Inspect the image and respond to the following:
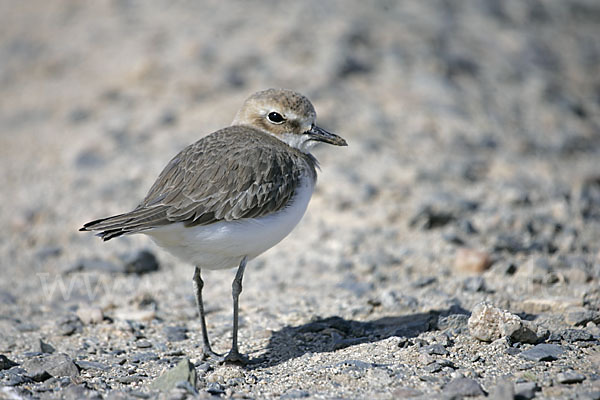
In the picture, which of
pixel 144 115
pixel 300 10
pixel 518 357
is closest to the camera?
pixel 518 357

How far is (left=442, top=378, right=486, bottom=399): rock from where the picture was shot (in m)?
4.26

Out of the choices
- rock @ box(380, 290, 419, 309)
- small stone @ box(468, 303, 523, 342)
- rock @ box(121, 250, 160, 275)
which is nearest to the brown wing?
rock @ box(380, 290, 419, 309)

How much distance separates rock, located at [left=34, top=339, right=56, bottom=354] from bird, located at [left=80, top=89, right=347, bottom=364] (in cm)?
115

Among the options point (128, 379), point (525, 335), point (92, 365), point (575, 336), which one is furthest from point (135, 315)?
point (575, 336)

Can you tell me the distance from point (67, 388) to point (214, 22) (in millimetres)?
8341

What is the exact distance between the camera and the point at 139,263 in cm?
745

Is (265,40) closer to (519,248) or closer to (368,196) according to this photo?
(368,196)

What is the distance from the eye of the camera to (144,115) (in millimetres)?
10203

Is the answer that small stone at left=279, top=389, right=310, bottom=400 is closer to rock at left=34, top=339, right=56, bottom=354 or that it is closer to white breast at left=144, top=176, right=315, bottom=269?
white breast at left=144, top=176, right=315, bottom=269

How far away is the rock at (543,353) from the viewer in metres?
4.78

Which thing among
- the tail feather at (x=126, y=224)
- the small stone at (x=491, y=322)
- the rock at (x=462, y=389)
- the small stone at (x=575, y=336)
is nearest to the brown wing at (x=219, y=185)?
the tail feather at (x=126, y=224)

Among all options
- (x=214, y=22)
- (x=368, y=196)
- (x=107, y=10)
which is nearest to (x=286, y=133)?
(x=368, y=196)

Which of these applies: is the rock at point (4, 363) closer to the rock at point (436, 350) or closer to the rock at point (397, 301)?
the rock at point (436, 350)

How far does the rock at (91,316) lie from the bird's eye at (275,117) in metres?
2.24
